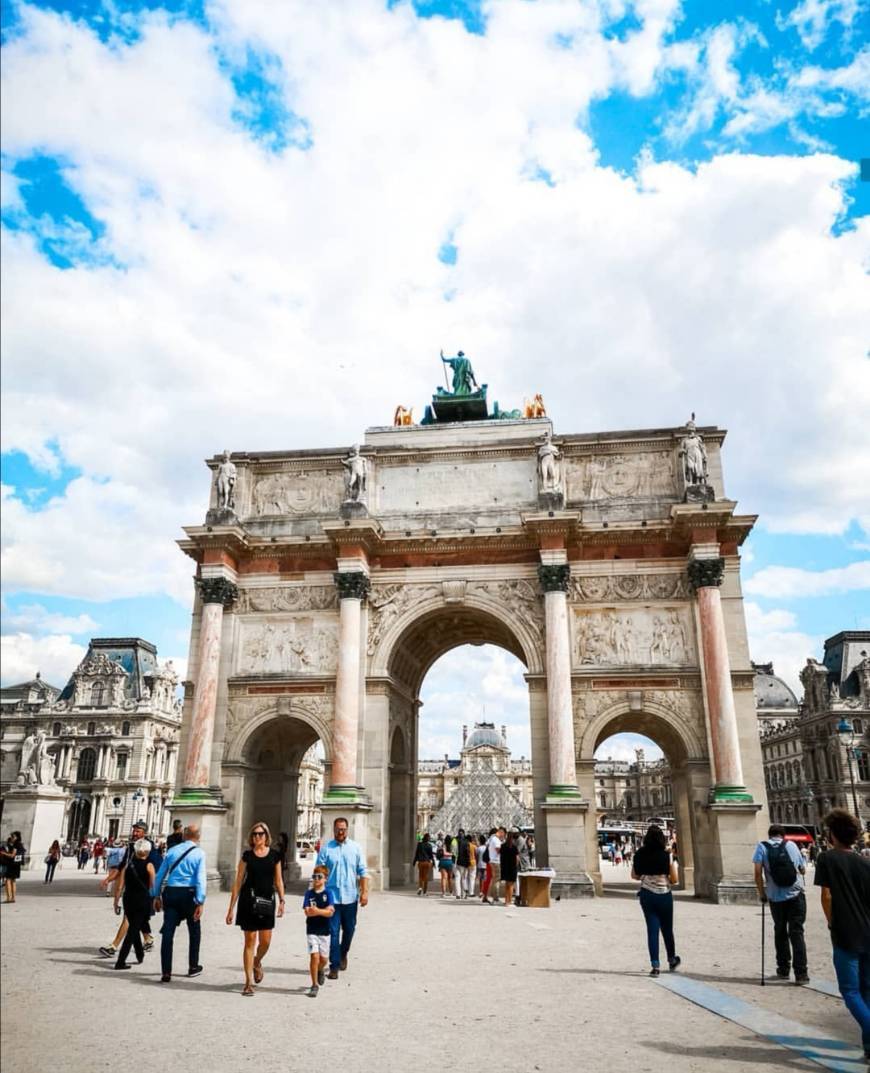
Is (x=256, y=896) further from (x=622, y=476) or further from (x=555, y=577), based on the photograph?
(x=622, y=476)

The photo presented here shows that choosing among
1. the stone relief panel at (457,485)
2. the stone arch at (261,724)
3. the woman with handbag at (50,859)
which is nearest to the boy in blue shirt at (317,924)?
the stone arch at (261,724)

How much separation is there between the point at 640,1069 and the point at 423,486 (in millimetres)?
22433

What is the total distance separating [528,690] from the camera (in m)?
25.0

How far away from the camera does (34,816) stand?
24.8m

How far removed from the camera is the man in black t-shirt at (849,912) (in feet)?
21.9

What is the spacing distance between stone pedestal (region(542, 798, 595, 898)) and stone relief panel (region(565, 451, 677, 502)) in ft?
31.8

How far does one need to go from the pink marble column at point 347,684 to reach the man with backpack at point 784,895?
14.4m

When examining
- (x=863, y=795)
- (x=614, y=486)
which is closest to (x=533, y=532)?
(x=614, y=486)

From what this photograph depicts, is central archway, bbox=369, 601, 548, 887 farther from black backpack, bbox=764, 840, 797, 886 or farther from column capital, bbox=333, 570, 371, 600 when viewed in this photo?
black backpack, bbox=764, 840, 797, 886

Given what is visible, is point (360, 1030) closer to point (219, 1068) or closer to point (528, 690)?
point (219, 1068)

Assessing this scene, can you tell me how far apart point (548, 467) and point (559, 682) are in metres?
6.81

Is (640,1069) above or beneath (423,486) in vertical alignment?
beneath

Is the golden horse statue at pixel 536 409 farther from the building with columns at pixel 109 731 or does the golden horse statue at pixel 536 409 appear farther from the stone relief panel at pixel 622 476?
the building with columns at pixel 109 731

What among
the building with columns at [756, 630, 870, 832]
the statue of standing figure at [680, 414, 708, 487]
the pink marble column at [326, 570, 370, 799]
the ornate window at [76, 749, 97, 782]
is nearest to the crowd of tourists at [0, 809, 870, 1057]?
the pink marble column at [326, 570, 370, 799]
